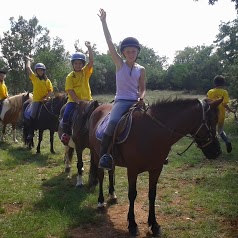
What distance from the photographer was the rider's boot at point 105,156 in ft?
15.6

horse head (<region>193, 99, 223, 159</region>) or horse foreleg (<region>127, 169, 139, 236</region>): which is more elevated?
horse head (<region>193, 99, 223, 159</region>)

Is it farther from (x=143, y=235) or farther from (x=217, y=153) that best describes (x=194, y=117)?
(x=143, y=235)

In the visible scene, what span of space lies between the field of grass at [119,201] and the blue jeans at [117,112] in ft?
2.47

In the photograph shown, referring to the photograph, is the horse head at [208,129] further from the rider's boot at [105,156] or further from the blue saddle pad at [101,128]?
the blue saddle pad at [101,128]

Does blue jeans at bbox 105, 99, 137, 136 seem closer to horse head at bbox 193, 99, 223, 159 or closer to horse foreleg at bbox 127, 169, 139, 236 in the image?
horse foreleg at bbox 127, 169, 139, 236

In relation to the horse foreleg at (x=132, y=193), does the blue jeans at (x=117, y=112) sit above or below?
above

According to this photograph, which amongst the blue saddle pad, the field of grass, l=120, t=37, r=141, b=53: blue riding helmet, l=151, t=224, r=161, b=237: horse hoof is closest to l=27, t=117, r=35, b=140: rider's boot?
the field of grass

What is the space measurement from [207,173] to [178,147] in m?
3.46

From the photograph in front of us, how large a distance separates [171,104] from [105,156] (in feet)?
4.15

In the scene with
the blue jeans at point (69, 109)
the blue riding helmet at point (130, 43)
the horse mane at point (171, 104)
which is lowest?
the blue jeans at point (69, 109)

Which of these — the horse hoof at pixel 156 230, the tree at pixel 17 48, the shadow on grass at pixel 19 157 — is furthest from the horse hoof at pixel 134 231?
the tree at pixel 17 48

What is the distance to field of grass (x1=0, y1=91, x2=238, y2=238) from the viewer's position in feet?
16.1

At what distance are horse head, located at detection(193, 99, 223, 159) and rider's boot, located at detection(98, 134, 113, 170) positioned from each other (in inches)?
51.2

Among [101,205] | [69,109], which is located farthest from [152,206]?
[69,109]
